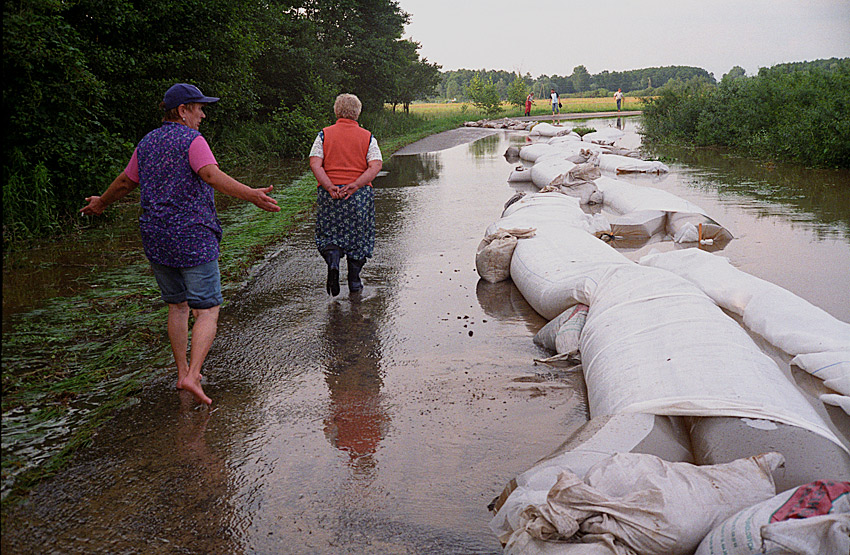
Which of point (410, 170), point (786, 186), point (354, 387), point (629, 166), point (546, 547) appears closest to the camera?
point (546, 547)

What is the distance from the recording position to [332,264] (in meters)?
5.86

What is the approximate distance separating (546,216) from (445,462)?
4182 mm

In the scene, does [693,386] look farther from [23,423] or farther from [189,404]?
[23,423]

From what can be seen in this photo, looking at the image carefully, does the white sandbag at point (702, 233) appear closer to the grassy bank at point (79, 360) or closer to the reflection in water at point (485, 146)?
the grassy bank at point (79, 360)

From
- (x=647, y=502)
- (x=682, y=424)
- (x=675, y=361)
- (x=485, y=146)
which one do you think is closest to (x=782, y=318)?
(x=675, y=361)

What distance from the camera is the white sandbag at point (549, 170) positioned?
1212 centimetres

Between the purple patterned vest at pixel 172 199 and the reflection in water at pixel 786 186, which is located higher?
the purple patterned vest at pixel 172 199

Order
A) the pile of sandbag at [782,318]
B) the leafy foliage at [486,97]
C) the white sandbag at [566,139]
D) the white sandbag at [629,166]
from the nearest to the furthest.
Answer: the pile of sandbag at [782,318] → the white sandbag at [629,166] → the white sandbag at [566,139] → the leafy foliage at [486,97]

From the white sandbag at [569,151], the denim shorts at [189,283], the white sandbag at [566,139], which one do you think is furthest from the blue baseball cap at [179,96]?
the white sandbag at [566,139]

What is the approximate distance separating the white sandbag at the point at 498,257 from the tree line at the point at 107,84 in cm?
470

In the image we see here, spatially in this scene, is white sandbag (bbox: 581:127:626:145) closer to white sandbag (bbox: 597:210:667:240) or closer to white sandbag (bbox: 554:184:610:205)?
white sandbag (bbox: 554:184:610:205)

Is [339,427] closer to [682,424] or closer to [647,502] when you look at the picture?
[682,424]

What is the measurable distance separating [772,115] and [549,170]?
9757 mm

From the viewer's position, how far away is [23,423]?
3457mm
